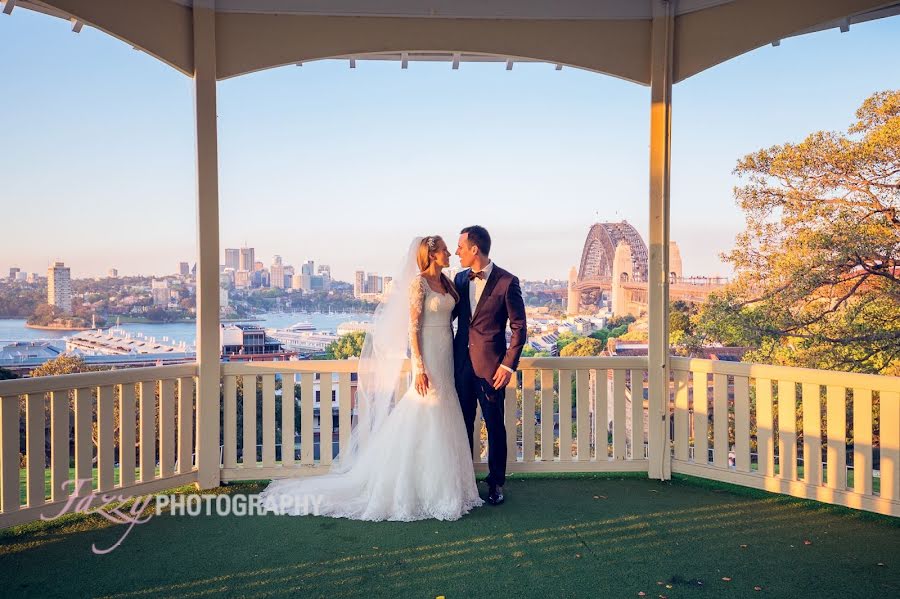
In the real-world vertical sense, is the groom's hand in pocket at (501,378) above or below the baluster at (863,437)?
above

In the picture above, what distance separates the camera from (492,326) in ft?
14.3

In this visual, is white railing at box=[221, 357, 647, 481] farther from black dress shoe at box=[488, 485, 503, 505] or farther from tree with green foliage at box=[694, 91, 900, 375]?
tree with green foliage at box=[694, 91, 900, 375]

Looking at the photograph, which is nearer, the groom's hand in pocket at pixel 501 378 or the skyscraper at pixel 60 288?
the groom's hand in pocket at pixel 501 378

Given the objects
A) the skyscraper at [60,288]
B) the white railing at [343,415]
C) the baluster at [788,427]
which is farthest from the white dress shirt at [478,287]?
the skyscraper at [60,288]

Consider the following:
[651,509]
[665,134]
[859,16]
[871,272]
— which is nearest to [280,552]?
[651,509]

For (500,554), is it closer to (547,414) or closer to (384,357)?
(384,357)

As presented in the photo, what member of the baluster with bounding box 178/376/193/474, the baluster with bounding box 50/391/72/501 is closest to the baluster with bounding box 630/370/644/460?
the baluster with bounding box 178/376/193/474

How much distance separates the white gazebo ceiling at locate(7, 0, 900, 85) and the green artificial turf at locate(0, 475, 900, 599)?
2.95 metres

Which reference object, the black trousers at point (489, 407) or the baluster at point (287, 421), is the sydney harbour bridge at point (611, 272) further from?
the baluster at point (287, 421)

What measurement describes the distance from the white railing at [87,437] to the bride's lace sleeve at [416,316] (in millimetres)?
1545

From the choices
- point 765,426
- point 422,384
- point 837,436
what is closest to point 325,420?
point 422,384

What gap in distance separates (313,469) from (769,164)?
652 cm

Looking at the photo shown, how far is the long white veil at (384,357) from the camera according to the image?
14.5 ft

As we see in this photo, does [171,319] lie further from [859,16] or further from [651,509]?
[859,16]
